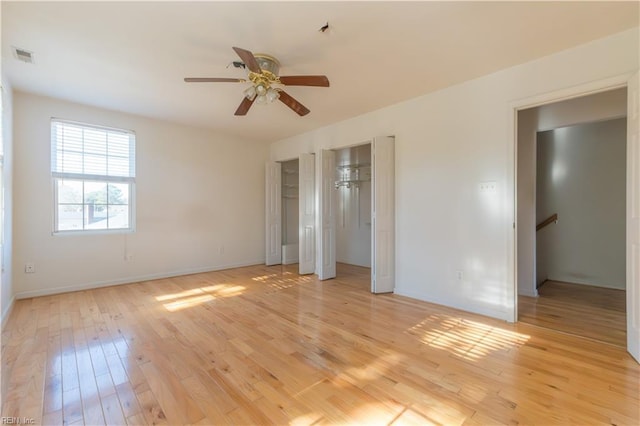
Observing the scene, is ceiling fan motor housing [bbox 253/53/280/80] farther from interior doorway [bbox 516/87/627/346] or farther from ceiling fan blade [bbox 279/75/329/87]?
interior doorway [bbox 516/87/627/346]

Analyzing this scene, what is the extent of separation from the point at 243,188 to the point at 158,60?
Answer: 3407 millimetres

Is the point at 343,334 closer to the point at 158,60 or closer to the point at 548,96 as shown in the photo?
the point at 548,96

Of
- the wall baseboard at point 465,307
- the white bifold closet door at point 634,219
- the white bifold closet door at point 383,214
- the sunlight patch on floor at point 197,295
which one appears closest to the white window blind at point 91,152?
the sunlight patch on floor at point 197,295

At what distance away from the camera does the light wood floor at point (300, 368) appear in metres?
1.68

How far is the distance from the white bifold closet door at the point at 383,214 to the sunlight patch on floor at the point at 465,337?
3.50 ft

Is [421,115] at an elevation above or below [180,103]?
below

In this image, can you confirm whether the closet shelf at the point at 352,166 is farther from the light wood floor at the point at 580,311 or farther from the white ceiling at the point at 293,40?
the light wood floor at the point at 580,311

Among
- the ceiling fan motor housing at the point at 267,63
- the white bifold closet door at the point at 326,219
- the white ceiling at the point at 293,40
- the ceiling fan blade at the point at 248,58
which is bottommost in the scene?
the white bifold closet door at the point at 326,219

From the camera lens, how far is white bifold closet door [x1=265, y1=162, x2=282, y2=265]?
619 cm

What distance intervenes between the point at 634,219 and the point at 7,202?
6.52 meters

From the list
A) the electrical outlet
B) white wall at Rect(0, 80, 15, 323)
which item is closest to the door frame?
the electrical outlet

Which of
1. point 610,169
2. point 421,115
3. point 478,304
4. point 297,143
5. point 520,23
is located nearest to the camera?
point 520,23

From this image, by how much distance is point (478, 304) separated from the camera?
3305 millimetres

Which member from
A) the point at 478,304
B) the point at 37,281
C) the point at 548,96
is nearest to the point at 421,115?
the point at 548,96
